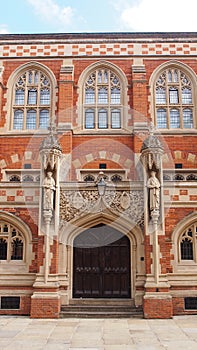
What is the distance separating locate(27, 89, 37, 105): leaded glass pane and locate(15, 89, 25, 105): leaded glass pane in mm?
Result: 294

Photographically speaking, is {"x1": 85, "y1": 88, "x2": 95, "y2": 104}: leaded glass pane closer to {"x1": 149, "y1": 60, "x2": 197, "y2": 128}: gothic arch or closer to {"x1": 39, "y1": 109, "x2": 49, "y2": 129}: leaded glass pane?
{"x1": 39, "y1": 109, "x2": 49, "y2": 129}: leaded glass pane

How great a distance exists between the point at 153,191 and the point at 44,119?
752 cm

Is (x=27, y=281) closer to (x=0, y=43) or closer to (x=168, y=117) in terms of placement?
(x=168, y=117)

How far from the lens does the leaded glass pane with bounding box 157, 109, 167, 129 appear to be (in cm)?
1773

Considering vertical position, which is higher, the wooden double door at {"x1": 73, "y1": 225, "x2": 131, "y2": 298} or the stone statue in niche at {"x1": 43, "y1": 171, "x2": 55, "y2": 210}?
the stone statue in niche at {"x1": 43, "y1": 171, "x2": 55, "y2": 210}

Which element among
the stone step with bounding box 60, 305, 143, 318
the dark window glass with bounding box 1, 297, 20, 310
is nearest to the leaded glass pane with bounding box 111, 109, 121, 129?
the stone step with bounding box 60, 305, 143, 318

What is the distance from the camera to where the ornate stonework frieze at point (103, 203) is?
13070 millimetres

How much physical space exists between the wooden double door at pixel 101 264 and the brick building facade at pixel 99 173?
0.04 meters

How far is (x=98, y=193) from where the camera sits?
13.2 meters

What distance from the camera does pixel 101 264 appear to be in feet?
43.7

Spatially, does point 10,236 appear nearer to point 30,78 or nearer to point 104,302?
point 104,302

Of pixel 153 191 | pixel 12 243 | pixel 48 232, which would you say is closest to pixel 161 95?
pixel 153 191

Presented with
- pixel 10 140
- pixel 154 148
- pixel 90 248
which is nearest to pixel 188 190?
pixel 154 148

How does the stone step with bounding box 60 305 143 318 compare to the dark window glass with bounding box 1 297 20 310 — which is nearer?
the stone step with bounding box 60 305 143 318
